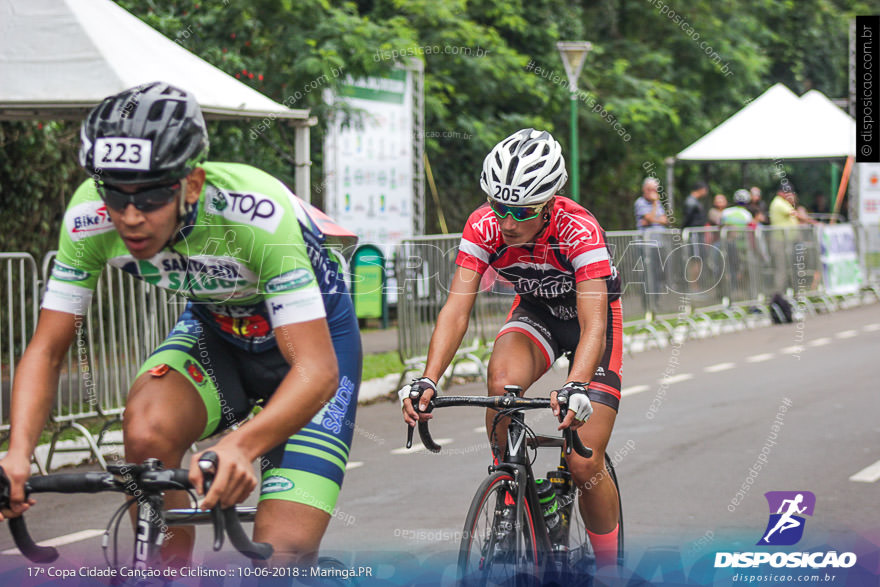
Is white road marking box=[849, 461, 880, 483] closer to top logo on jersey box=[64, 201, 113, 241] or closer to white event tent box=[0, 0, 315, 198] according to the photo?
white event tent box=[0, 0, 315, 198]

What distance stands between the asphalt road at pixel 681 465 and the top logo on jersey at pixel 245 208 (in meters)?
2.65

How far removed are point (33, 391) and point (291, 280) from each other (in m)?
0.71

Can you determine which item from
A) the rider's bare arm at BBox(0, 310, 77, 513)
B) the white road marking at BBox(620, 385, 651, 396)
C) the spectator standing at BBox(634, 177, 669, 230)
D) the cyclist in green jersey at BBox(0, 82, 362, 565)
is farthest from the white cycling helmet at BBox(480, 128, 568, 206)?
the spectator standing at BBox(634, 177, 669, 230)

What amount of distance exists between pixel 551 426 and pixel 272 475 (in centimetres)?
603

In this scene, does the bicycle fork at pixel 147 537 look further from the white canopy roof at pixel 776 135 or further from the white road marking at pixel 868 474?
the white canopy roof at pixel 776 135

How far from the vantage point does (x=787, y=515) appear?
6285mm

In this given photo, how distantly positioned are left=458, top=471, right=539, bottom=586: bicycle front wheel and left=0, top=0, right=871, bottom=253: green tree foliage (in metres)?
8.37

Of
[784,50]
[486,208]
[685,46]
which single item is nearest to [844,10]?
[784,50]

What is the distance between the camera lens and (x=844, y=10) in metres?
39.3

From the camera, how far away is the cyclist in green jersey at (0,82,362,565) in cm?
275

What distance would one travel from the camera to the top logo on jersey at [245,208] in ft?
10.0

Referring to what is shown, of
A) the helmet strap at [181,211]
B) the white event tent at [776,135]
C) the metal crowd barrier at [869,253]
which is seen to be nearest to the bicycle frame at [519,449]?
the helmet strap at [181,211]

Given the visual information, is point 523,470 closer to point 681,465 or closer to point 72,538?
point 72,538

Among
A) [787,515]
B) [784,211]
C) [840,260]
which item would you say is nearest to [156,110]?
[787,515]
